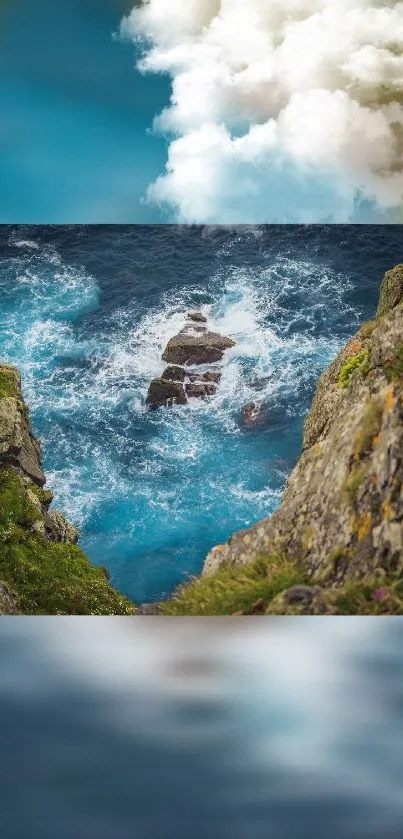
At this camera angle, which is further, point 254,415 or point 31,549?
point 254,415

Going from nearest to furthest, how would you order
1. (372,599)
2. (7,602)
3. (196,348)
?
(372,599), (7,602), (196,348)

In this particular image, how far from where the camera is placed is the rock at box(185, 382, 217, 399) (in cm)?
1727

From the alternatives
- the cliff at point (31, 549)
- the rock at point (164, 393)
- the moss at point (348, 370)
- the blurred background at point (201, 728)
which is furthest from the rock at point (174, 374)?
the blurred background at point (201, 728)

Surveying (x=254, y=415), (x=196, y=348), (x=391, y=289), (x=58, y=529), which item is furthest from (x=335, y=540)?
(x=196, y=348)

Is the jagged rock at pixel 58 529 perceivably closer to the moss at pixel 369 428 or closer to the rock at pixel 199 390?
the moss at pixel 369 428

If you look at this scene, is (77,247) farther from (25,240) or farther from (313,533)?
(313,533)

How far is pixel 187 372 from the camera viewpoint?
17406mm

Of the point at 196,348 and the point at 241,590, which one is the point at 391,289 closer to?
the point at 241,590

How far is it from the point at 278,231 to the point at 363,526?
4463mm

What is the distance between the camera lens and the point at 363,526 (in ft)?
10.9

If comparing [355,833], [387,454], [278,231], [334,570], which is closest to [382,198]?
[278,231]

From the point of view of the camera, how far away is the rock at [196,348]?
652 inches

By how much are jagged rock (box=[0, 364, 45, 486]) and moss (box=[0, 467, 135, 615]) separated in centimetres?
35

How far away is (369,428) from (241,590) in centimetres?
108
